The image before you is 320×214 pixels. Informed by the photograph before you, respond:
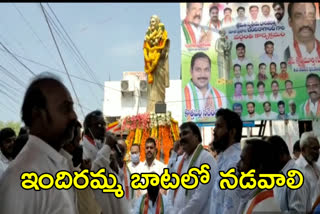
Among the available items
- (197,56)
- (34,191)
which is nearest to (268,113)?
(197,56)

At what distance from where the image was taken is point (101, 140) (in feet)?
10.8

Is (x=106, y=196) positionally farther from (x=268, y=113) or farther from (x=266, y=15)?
(x=266, y=15)

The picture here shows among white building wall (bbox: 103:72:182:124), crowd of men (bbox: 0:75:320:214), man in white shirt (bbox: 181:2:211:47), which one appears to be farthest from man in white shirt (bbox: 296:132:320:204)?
white building wall (bbox: 103:72:182:124)

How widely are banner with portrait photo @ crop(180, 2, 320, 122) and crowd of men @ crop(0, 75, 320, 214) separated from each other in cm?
1011

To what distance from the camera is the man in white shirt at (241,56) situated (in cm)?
1497

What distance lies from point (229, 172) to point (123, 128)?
8489 mm

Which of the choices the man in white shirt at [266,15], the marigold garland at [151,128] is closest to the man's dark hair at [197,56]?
the man in white shirt at [266,15]

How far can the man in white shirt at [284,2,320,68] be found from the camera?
14633 millimetres

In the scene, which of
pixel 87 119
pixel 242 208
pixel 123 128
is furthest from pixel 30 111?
pixel 123 128

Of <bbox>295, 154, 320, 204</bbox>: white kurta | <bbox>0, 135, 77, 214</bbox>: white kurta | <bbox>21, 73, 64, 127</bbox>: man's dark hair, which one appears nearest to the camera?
<bbox>0, 135, 77, 214</bbox>: white kurta

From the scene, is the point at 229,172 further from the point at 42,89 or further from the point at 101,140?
the point at 42,89

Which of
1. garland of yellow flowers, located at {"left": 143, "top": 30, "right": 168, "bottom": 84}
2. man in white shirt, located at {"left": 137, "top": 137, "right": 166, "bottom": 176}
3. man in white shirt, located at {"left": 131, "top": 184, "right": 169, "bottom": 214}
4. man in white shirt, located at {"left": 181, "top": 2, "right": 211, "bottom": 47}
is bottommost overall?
man in white shirt, located at {"left": 131, "top": 184, "right": 169, "bottom": 214}

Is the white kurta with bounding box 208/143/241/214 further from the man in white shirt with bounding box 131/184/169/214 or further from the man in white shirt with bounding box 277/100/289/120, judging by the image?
the man in white shirt with bounding box 277/100/289/120

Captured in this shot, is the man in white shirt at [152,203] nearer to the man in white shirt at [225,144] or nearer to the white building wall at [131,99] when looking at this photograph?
the man in white shirt at [225,144]
